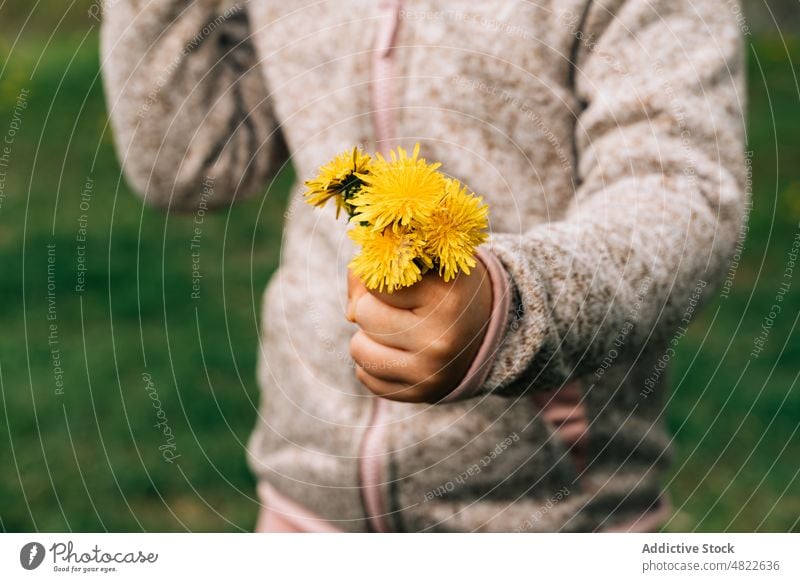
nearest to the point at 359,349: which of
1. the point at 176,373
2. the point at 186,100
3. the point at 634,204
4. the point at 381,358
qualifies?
the point at 381,358

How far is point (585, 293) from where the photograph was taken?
641mm

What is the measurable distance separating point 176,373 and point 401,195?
5.52 feet

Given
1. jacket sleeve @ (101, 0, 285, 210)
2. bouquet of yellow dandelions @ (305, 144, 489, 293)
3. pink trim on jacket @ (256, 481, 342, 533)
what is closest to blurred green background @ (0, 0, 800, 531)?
jacket sleeve @ (101, 0, 285, 210)

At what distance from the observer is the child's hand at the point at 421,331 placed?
0.56 meters

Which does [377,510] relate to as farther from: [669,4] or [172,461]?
[172,461]

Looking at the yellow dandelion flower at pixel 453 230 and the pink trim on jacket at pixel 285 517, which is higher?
the yellow dandelion flower at pixel 453 230

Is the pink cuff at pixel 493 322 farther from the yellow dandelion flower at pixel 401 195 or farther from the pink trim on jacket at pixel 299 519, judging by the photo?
the pink trim on jacket at pixel 299 519

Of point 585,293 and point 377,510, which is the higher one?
point 585,293

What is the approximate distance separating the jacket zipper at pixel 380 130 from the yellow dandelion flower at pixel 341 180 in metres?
0.26

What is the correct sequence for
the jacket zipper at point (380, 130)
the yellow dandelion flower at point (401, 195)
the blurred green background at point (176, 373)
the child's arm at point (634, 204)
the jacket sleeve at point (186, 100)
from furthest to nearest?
the blurred green background at point (176, 373)
the jacket sleeve at point (186, 100)
the jacket zipper at point (380, 130)
the child's arm at point (634, 204)
the yellow dandelion flower at point (401, 195)

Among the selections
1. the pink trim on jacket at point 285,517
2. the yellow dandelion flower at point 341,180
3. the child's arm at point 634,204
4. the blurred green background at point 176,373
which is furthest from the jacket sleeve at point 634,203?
the blurred green background at point 176,373

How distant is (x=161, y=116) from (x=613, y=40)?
0.44 meters

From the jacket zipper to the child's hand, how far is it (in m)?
0.22
